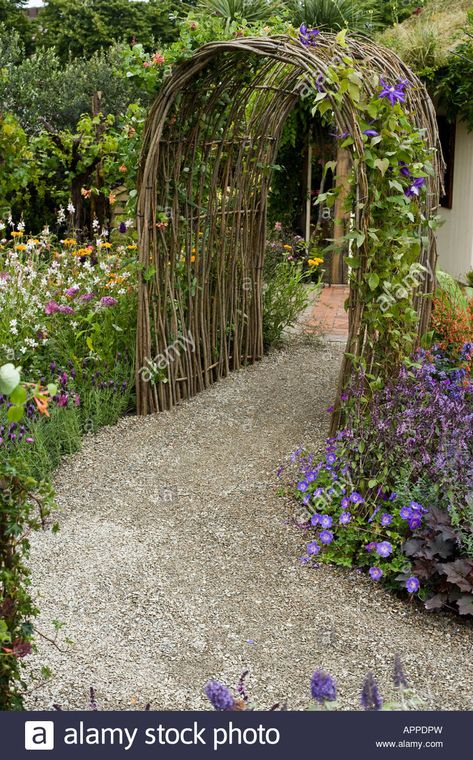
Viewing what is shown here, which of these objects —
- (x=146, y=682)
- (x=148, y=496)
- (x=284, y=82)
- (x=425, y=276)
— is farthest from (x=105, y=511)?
(x=284, y=82)

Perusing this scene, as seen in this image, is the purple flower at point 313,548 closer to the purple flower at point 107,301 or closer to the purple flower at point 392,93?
the purple flower at point 392,93

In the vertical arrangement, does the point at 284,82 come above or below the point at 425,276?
above

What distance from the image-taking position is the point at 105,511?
429 cm

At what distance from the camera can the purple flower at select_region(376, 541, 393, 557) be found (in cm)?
346

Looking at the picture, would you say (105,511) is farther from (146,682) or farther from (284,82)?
(284,82)

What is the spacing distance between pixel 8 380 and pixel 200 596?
2.09 meters

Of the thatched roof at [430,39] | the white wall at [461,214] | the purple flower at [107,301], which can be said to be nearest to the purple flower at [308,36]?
the purple flower at [107,301]

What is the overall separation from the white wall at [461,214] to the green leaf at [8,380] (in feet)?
28.0

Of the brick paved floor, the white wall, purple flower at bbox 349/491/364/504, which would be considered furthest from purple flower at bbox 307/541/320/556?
the white wall

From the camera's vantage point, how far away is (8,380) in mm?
1599

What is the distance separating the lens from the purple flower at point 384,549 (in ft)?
11.4

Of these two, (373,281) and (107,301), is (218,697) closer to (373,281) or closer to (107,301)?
(373,281)

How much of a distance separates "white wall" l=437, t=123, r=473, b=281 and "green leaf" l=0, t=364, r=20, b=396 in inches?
336

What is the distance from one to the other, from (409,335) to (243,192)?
8.02 ft
